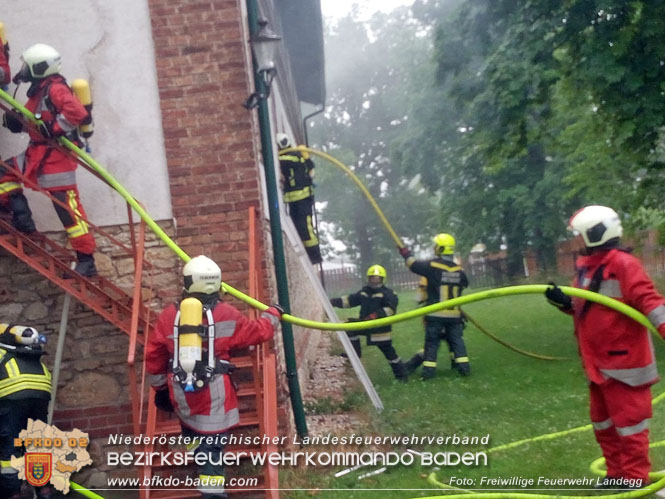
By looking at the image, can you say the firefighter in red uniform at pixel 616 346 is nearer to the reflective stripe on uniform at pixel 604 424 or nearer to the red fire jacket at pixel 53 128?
the reflective stripe on uniform at pixel 604 424

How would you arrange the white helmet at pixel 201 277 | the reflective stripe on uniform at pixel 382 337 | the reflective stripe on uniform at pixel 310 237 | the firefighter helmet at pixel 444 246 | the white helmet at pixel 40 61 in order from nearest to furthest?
the white helmet at pixel 201 277
the white helmet at pixel 40 61
the reflective stripe on uniform at pixel 382 337
the firefighter helmet at pixel 444 246
the reflective stripe on uniform at pixel 310 237

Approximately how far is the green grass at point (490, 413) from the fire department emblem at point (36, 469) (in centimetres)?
169

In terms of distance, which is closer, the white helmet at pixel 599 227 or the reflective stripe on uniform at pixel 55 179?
the white helmet at pixel 599 227

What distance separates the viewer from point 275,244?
20.6 feet

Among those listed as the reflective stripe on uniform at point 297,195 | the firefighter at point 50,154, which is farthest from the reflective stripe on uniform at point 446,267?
the firefighter at point 50,154

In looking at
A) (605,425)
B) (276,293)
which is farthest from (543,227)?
(605,425)

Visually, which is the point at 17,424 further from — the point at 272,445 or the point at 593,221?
the point at 593,221

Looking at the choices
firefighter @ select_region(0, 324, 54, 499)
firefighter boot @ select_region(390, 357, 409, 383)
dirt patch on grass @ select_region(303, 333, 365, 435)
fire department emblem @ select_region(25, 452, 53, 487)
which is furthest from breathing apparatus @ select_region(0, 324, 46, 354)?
firefighter boot @ select_region(390, 357, 409, 383)

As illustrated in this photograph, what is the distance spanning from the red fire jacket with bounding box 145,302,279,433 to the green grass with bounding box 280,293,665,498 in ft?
3.63

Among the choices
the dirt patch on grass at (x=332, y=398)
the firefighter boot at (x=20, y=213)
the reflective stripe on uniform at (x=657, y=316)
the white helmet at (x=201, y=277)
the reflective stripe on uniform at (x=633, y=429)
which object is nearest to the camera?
the reflective stripe on uniform at (x=657, y=316)

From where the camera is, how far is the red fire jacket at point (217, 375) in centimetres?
451

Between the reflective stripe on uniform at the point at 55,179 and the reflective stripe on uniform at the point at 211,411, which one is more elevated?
the reflective stripe on uniform at the point at 55,179

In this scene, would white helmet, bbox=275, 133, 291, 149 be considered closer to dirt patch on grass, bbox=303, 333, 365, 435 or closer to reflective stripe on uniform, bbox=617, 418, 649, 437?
dirt patch on grass, bbox=303, 333, 365, 435

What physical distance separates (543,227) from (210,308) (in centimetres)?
1995
